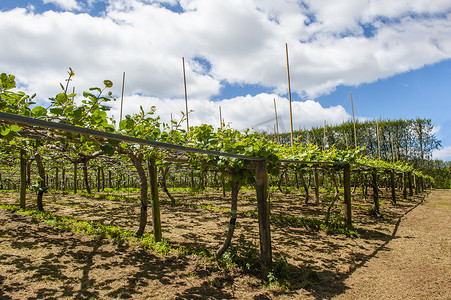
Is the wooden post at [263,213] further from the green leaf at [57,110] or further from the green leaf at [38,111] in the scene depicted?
the green leaf at [38,111]

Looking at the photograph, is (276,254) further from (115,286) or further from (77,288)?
(77,288)

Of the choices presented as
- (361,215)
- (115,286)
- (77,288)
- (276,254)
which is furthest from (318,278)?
(361,215)

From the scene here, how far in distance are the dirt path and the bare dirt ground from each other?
0.04 feet

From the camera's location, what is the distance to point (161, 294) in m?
3.01

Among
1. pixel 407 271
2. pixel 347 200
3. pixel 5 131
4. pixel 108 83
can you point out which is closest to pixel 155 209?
pixel 108 83

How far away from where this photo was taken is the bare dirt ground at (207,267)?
3135mm

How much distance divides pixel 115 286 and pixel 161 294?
62 centimetres

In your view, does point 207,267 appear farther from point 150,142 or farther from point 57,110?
point 57,110

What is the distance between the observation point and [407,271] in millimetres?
3984

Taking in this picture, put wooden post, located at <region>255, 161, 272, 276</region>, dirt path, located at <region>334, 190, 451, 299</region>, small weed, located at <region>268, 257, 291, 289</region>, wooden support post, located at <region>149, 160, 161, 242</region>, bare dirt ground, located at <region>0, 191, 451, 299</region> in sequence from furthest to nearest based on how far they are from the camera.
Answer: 1. wooden support post, located at <region>149, 160, 161, 242</region>
2. wooden post, located at <region>255, 161, 272, 276</region>
3. small weed, located at <region>268, 257, 291, 289</region>
4. dirt path, located at <region>334, 190, 451, 299</region>
5. bare dirt ground, located at <region>0, 191, 451, 299</region>

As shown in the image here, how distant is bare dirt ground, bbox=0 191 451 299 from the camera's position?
3135mm

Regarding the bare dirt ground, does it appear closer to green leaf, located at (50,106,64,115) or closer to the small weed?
the small weed

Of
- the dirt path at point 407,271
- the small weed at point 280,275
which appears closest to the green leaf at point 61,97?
the small weed at point 280,275

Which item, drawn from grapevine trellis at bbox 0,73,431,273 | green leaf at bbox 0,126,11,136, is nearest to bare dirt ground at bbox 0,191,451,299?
grapevine trellis at bbox 0,73,431,273
